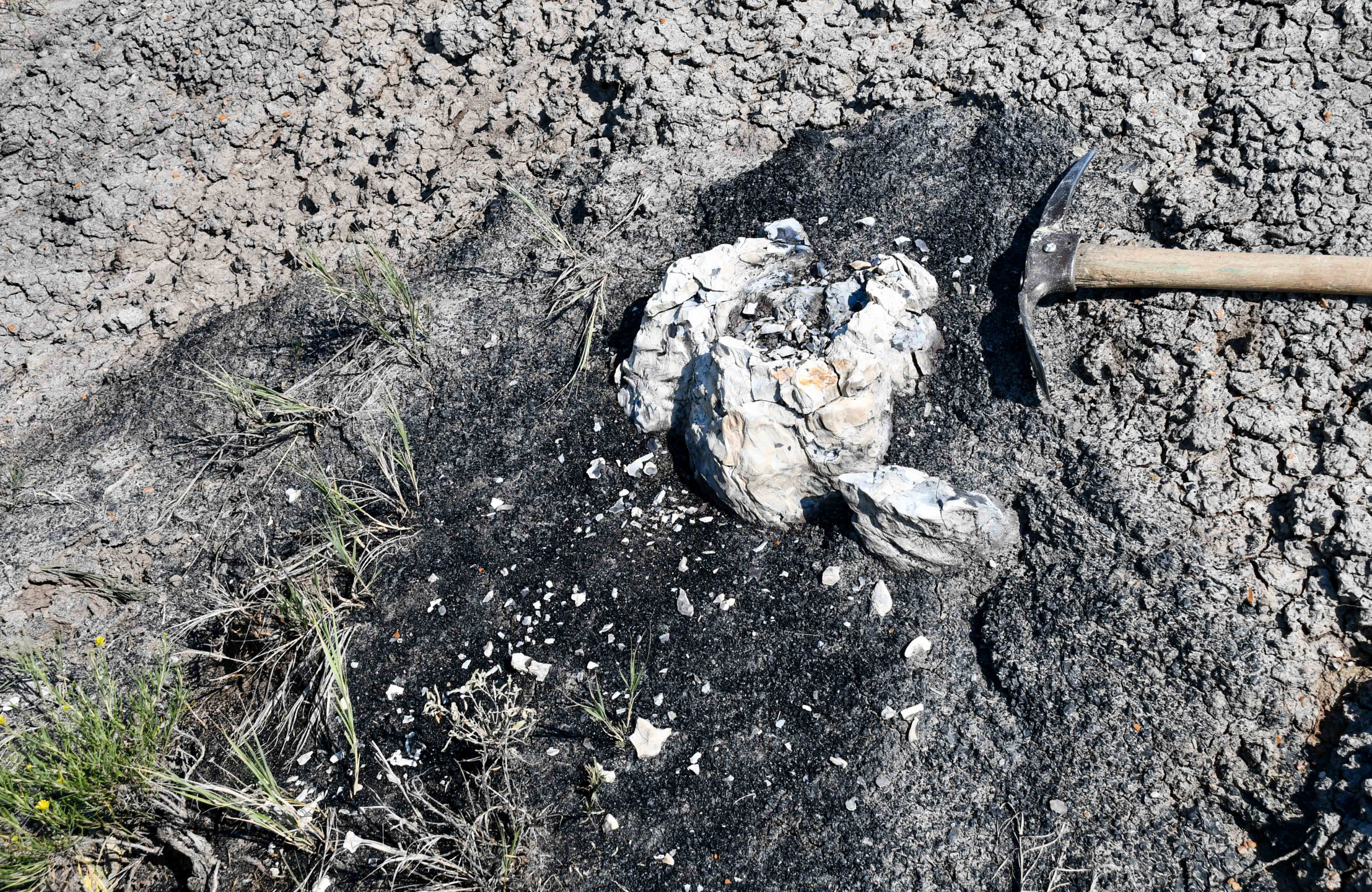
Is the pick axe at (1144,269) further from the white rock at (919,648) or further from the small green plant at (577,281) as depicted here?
the small green plant at (577,281)

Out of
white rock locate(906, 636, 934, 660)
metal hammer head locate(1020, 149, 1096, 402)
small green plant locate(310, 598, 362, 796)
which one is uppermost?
metal hammer head locate(1020, 149, 1096, 402)

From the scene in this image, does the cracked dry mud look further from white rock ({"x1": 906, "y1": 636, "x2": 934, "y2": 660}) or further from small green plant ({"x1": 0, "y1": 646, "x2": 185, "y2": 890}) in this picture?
small green plant ({"x1": 0, "y1": 646, "x2": 185, "y2": 890})

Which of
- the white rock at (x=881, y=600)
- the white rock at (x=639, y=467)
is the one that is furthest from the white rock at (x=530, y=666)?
the white rock at (x=881, y=600)

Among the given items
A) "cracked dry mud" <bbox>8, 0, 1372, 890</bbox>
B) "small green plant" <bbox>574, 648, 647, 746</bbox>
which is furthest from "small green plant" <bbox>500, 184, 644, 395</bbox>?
"small green plant" <bbox>574, 648, 647, 746</bbox>

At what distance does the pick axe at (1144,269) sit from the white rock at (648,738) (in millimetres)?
1220

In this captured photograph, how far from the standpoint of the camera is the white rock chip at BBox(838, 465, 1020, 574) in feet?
6.38

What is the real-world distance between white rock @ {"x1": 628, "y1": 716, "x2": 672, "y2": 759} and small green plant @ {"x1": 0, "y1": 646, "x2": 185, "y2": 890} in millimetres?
1083

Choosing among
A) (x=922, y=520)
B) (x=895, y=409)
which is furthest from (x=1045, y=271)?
(x=922, y=520)

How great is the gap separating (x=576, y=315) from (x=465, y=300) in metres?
0.41

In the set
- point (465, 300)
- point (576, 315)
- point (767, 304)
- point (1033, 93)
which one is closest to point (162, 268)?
point (465, 300)

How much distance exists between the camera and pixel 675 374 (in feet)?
7.73

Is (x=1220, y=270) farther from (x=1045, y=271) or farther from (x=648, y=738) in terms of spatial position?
(x=648, y=738)

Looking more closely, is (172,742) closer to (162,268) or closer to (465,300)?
(465,300)

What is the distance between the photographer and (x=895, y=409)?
2.22 meters
